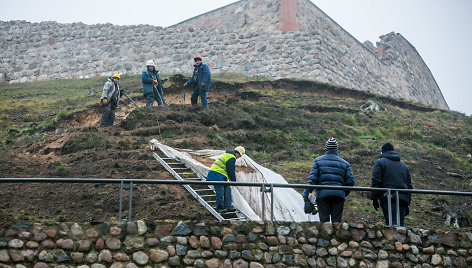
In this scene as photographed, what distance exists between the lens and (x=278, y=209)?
10.1m

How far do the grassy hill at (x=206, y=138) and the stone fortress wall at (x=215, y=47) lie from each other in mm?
1976

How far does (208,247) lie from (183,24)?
868 inches

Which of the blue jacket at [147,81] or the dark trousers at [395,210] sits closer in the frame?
the dark trousers at [395,210]

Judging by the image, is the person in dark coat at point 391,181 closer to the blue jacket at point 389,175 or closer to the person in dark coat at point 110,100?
the blue jacket at point 389,175

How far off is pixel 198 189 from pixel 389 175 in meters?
3.27

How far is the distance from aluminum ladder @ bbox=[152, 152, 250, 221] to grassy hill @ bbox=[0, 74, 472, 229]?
0.14 meters

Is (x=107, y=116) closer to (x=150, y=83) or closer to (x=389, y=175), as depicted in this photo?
(x=150, y=83)

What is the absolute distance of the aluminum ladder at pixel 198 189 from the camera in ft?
32.8

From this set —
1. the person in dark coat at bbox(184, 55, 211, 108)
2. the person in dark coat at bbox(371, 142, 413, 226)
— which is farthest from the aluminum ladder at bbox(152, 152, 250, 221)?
the person in dark coat at bbox(184, 55, 211, 108)

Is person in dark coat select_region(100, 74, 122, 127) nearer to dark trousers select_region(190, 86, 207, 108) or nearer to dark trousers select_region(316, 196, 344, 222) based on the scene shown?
dark trousers select_region(190, 86, 207, 108)

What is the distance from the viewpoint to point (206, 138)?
15.9 metres

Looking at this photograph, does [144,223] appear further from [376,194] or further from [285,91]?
[285,91]

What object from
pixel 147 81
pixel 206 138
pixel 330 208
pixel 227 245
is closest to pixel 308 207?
pixel 330 208

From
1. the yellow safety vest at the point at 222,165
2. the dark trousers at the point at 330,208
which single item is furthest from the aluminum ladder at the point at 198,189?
the dark trousers at the point at 330,208
